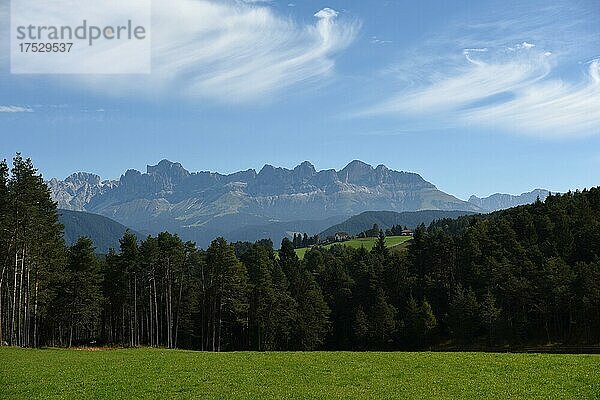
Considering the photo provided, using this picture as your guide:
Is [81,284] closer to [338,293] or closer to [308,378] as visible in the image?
[338,293]

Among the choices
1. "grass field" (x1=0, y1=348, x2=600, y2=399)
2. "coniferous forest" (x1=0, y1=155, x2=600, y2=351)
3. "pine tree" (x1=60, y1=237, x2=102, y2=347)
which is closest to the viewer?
"grass field" (x1=0, y1=348, x2=600, y2=399)

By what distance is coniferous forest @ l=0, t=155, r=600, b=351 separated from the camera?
8394 cm

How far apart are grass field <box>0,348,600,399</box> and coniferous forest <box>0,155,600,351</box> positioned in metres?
34.3

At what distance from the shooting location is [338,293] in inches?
4481

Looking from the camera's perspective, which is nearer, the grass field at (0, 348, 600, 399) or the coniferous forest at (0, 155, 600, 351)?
the grass field at (0, 348, 600, 399)

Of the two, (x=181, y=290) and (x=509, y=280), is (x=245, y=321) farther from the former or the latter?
(x=509, y=280)

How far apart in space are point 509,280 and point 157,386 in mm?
78134

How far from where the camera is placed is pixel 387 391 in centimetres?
2712

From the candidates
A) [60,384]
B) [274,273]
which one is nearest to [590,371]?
[60,384]

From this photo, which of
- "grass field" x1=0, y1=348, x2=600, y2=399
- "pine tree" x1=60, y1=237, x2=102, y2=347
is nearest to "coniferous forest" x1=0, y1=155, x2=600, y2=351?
"pine tree" x1=60, y1=237, x2=102, y2=347

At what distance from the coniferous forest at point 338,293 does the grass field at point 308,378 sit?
3429cm

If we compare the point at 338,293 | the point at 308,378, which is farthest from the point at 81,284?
the point at 308,378

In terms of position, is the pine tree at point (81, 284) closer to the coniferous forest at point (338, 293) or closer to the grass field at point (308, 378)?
the coniferous forest at point (338, 293)

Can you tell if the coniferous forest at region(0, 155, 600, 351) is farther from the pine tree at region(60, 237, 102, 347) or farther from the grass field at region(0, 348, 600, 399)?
the grass field at region(0, 348, 600, 399)
